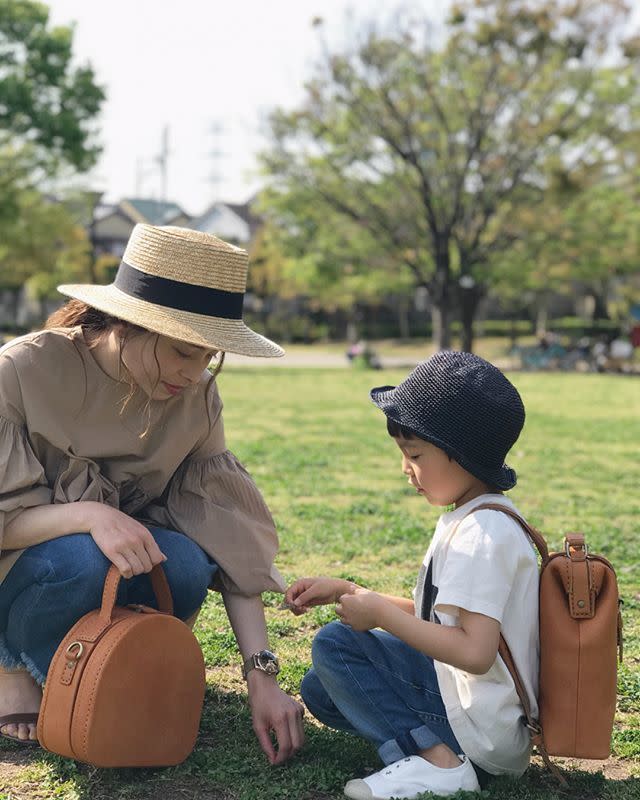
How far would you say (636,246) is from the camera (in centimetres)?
3094

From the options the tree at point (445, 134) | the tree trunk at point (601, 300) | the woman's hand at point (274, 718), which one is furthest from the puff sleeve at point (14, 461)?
the tree trunk at point (601, 300)

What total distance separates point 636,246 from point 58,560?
30.4 metres

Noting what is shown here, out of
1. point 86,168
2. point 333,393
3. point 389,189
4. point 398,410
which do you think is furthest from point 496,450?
point 86,168

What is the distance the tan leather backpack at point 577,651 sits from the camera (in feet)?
7.64

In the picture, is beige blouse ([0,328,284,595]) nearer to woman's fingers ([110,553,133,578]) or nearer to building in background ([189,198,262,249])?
woman's fingers ([110,553,133,578])

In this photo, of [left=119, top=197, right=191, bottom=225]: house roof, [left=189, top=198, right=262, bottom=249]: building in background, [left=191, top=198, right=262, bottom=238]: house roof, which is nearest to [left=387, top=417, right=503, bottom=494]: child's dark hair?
[left=189, top=198, right=262, bottom=249]: building in background

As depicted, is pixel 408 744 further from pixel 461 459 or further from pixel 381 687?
pixel 461 459

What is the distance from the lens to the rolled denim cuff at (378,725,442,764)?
2535 mm

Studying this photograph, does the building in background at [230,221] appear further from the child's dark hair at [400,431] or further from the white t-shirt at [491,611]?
the white t-shirt at [491,611]

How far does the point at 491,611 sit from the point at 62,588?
42.0 inches

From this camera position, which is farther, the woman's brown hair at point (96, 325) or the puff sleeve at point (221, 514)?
the puff sleeve at point (221, 514)

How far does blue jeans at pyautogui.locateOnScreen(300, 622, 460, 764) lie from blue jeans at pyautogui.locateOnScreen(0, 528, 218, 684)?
1.45 ft

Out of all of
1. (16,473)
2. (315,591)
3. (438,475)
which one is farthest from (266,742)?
(16,473)

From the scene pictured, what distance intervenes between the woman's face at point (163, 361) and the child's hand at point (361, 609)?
0.73 m
